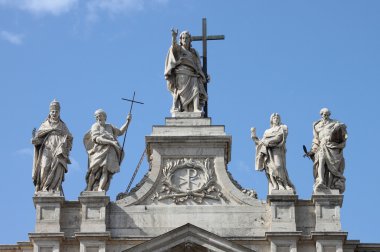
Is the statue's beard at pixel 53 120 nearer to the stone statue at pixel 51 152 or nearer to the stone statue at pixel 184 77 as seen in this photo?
the stone statue at pixel 51 152

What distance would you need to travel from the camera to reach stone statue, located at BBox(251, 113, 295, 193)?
4156 centimetres

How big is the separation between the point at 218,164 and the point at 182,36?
3.72 meters

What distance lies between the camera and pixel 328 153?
41844mm

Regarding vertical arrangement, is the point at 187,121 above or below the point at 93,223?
above

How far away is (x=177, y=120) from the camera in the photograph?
140ft

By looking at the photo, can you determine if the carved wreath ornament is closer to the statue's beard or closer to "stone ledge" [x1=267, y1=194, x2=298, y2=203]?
"stone ledge" [x1=267, y1=194, x2=298, y2=203]

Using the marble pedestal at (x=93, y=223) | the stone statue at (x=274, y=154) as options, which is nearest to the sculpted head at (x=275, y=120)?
the stone statue at (x=274, y=154)

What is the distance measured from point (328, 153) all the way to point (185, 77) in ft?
13.8

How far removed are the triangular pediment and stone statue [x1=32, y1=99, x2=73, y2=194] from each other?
2755 mm

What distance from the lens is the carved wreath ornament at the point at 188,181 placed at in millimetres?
41562

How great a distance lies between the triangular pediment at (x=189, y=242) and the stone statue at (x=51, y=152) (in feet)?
9.04

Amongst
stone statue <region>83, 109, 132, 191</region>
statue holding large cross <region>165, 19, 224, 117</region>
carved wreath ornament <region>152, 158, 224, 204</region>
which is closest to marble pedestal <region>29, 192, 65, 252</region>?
stone statue <region>83, 109, 132, 191</region>

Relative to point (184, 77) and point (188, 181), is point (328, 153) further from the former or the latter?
point (184, 77)

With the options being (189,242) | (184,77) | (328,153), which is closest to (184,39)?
(184,77)
